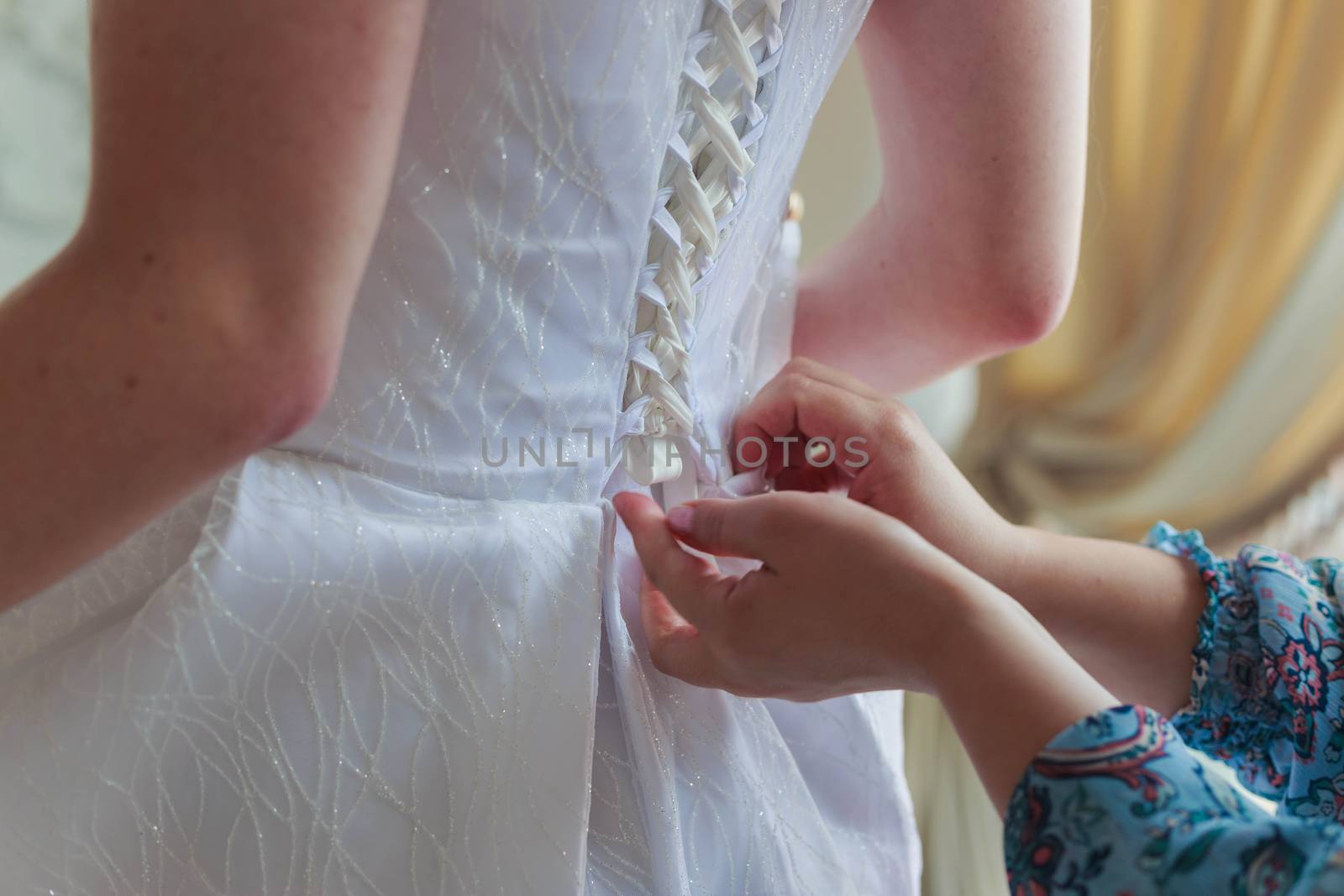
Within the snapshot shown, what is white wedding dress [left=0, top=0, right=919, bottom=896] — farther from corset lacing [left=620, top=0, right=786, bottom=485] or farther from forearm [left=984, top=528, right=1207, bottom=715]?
forearm [left=984, top=528, right=1207, bottom=715]

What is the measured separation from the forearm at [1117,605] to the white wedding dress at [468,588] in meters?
0.20

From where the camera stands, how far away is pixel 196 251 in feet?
1.23

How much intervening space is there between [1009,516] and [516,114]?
48.2 inches

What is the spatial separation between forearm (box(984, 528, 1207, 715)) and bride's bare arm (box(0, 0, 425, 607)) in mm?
443

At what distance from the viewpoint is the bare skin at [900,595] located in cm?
45

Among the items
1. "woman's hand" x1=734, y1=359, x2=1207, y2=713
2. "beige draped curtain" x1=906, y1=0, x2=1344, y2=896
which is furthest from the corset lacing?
"beige draped curtain" x1=906, y1=0, x2=1344, y2=896

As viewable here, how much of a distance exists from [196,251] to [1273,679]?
A: 0.57 m

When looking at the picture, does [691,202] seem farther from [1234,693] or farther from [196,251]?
[1234,693]

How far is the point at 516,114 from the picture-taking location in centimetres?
49

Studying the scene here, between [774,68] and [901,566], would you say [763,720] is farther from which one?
[774,68]

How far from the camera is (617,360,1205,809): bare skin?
1.48ft

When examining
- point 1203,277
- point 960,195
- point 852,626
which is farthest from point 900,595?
point 1203,277

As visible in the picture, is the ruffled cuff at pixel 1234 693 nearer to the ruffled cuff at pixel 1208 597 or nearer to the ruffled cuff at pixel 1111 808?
the ruffled cuff at pixel 1208 597

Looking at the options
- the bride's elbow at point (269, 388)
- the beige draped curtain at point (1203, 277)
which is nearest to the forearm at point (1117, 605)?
the bride's elbow at point (269, 388)
